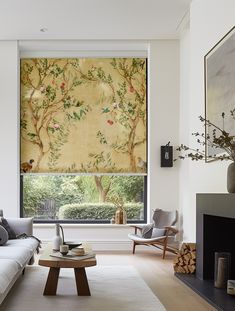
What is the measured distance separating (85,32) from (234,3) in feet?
11.4

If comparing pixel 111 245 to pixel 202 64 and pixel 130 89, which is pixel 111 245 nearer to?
pixel 130 89

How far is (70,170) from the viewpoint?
26.6 ft

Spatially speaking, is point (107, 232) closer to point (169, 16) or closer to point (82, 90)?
point (82, 90)

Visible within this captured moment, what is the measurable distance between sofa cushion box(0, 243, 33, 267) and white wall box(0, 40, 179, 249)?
2.56 metres

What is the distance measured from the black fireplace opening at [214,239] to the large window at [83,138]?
348 centimetres

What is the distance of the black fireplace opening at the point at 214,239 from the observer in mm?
4691

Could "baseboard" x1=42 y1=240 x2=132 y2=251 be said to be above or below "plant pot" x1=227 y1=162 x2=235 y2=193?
below

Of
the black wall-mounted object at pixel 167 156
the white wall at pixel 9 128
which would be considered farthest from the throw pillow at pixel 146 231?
the white wall at pixel 9 128

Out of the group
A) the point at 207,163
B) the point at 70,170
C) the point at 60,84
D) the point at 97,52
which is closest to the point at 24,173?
the point at 70,170

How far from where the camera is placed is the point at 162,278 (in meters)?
5.50

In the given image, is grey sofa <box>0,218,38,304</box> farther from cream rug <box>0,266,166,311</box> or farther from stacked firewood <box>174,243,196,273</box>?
stacked firewood <box>174,243,196,273</box>

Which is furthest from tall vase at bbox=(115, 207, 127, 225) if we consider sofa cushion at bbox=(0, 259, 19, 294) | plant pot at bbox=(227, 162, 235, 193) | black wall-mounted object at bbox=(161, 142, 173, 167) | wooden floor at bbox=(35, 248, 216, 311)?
plant pot at bbox=(227, 162, 235, 193)

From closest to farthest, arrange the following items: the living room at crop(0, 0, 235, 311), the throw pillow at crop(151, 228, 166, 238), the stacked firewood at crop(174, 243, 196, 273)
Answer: the stacked firewood at crop(174, 243, 196, 273) → the living room at crop(0, 0, 235, 311) → the throw pillow at crop(151, 228, 166, 238)

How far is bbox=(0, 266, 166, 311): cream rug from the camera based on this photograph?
163 inches
